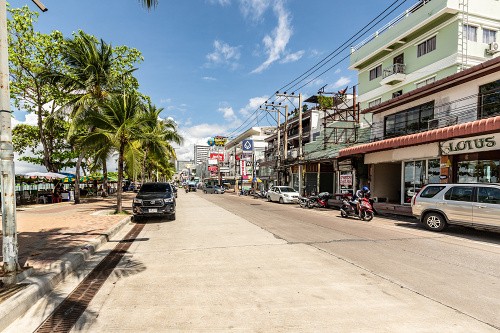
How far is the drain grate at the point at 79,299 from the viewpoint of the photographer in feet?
11.8

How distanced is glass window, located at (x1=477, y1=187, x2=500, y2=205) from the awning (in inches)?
149

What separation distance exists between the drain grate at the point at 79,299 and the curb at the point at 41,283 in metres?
0.39

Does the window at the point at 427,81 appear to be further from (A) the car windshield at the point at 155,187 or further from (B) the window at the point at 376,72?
(A) the car windshield at the point at 155,187

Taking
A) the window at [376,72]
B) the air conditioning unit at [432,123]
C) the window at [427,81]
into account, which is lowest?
the air conditioning unit at [432,123]

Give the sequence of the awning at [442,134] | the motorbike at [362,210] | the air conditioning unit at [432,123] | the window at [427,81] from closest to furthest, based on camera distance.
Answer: the awning at [442,134] → the motorbike at [362,210] → the air conditioning unit at [432,123] → the window at [427,81]

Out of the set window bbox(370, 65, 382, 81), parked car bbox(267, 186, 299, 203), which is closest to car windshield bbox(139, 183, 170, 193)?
parked car bbox(267, 186, 299, 203)

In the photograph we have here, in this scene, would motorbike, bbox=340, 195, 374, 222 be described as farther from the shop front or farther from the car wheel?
the shop front

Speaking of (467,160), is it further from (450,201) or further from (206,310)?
(206,310)

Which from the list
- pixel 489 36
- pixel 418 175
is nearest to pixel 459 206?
pixel 418 175

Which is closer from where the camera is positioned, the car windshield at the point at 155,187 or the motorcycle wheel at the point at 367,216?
the motorcycle wheel at the point at 367,216

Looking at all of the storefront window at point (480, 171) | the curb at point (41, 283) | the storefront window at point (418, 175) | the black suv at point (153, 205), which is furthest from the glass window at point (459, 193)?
the curb at point (41, 283)

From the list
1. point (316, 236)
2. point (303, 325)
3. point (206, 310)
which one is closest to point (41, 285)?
point (206, 310)

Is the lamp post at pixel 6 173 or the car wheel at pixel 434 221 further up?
the lamp post at pixel 6 173

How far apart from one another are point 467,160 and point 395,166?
774 cm
